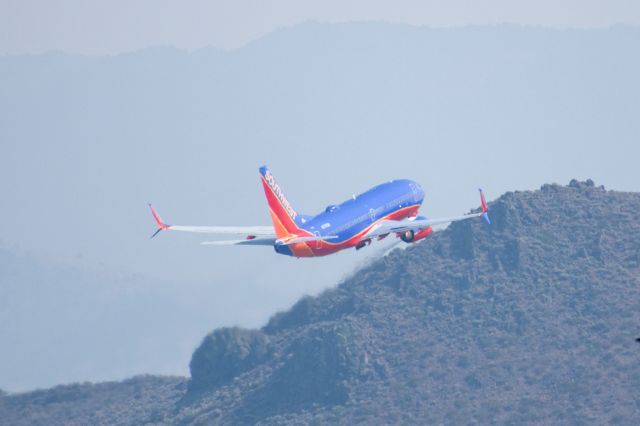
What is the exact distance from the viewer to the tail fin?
439ft

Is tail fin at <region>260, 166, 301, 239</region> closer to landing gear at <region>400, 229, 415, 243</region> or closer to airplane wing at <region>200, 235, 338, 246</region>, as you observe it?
airplane wing at <region>200, 235, 338, 246</region>

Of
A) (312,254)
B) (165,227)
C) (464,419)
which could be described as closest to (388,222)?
(312,254)

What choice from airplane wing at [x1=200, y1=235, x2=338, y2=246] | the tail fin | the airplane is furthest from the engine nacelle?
the tail fin

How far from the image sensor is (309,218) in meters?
Answer: 141

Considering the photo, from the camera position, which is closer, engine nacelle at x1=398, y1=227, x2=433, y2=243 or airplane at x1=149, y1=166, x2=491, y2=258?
airplane at x1=149, y1=166, x2=491, y2=258

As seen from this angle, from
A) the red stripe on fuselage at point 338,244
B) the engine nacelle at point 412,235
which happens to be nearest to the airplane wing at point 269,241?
the red stripe on fuselage at point 338,244

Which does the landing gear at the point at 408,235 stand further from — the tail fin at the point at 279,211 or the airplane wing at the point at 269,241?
the tail fin at the point at 279,211

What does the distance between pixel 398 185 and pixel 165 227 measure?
29.4m

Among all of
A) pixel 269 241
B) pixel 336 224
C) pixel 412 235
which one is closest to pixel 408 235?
pixel 412 235

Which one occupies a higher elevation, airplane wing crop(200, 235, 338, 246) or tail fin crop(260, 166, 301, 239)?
tail fin crop(260, 166, 301, 239)

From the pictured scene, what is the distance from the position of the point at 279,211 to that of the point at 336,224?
638 centimetres

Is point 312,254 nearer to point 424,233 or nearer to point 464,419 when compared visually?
point 424,233

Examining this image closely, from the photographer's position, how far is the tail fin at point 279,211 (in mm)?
133875

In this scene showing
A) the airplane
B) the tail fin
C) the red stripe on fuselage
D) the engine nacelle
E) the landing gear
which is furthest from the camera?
the engine nacelle
